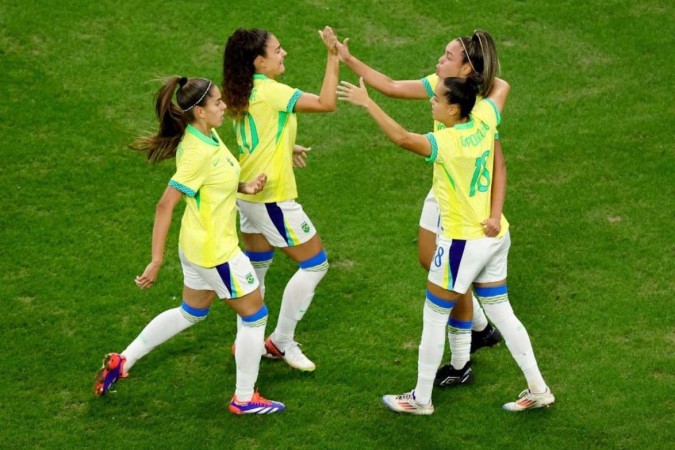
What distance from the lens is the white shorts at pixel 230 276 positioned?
724 cm

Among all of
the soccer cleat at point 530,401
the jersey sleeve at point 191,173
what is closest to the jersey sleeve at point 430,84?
the jersey sleeve at point 191,173

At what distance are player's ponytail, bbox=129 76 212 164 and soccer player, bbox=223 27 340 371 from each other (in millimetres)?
471

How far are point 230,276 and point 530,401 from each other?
2.25 meters

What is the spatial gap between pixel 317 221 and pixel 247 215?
198cm

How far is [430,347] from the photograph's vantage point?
7387mm

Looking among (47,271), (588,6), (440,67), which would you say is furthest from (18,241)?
(588,6)

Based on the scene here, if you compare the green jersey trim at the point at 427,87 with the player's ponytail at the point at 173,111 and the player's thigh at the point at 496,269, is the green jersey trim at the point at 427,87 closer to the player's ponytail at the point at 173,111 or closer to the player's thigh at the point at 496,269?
the player's thigh at the point at 496,269

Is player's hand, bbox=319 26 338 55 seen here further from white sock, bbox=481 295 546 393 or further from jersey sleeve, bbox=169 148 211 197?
white sock, bbox=481 295 546 393

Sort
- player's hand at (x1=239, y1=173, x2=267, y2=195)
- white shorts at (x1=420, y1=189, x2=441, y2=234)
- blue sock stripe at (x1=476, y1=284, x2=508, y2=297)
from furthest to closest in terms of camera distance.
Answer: white shorts at (x1=420, y1=189, x2=441, y2=234) < player's hand at (x1=239, y1=173, x2=267, y2=195) < blue sock stripe at (x1=476, y1=284, x2=508, y2=297)

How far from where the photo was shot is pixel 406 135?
22.2 feet

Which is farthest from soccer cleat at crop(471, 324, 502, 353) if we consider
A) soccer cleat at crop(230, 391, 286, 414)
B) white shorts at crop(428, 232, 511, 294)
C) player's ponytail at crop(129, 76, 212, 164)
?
player's ponytail at crop(129, 76, 212, 164)

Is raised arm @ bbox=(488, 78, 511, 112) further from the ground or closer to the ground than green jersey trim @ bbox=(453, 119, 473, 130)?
further from the ground

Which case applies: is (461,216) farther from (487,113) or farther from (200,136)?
(200,136)

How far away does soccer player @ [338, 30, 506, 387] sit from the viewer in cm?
730
